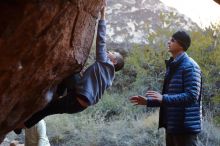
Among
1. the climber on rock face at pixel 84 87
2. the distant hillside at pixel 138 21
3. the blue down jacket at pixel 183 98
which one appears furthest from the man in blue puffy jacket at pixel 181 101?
the distant hillside at pixel 138 21

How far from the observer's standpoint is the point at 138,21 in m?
14.3

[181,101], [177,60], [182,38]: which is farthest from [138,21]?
[181,101]

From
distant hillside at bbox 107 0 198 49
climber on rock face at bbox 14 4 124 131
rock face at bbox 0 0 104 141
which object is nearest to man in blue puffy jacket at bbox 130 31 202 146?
climber on rock face at bbox 14 4 124 131

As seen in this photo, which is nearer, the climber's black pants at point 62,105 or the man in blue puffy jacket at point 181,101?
the climber's black pants at point 62,105

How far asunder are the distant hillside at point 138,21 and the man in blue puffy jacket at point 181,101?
7.07 m

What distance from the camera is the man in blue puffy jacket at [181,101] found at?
5191 millimetres

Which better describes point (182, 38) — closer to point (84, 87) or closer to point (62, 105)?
point (84, 87)

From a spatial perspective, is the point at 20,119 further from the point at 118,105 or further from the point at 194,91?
the point at 118,105

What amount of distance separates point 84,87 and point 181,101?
120 cm

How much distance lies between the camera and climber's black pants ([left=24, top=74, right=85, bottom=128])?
A: 4652 millimetres

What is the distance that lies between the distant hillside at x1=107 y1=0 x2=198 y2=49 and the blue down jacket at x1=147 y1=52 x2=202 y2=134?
7068 mm

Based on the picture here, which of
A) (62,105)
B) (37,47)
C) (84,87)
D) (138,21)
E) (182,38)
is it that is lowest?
(62,105)

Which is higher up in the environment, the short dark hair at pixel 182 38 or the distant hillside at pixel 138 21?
the distant hillside at pixel 138 21

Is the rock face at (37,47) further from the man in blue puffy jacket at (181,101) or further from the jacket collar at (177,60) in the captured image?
the jacket collar at (177,60)
